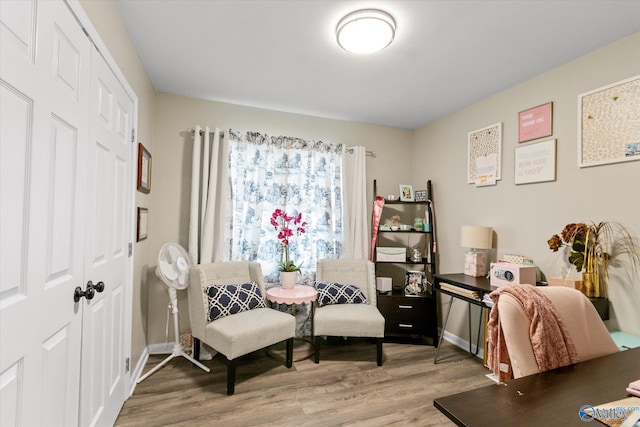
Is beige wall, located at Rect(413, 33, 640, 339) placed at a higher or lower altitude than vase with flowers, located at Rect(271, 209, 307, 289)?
higher

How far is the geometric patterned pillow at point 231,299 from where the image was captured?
8.63 feet

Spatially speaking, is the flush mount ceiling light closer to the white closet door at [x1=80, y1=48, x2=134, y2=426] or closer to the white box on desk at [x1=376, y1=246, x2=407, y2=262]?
the white closet door at [x1=80, y1=48, x2=134, y2=426]

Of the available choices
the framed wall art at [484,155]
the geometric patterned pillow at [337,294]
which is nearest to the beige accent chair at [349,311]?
the geometric patterned pillow at [337,294]

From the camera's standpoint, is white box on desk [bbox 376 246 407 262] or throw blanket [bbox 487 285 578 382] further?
white box on desk [bbox 376 246 407 262]

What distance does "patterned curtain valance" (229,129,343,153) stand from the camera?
3.25 meters

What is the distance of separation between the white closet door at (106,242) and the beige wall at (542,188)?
10.2ft

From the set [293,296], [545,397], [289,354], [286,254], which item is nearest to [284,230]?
[286,254]

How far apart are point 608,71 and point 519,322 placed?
6.84 feet

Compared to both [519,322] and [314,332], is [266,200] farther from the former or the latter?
[519,322]

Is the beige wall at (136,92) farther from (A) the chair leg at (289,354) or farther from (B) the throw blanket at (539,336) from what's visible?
(B) the throw blanket at (539,336)

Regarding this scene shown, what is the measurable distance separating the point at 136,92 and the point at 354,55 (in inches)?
65.2

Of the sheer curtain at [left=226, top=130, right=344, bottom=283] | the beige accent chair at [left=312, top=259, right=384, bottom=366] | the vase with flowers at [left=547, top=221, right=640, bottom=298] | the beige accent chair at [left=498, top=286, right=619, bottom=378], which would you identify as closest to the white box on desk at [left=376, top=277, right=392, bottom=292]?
the beige accent chair at [left=312, top=259, right=384, bottom=366]

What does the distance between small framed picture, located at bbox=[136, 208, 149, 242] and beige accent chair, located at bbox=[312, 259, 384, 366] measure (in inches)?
66.0

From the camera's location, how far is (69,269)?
128 centimetres
